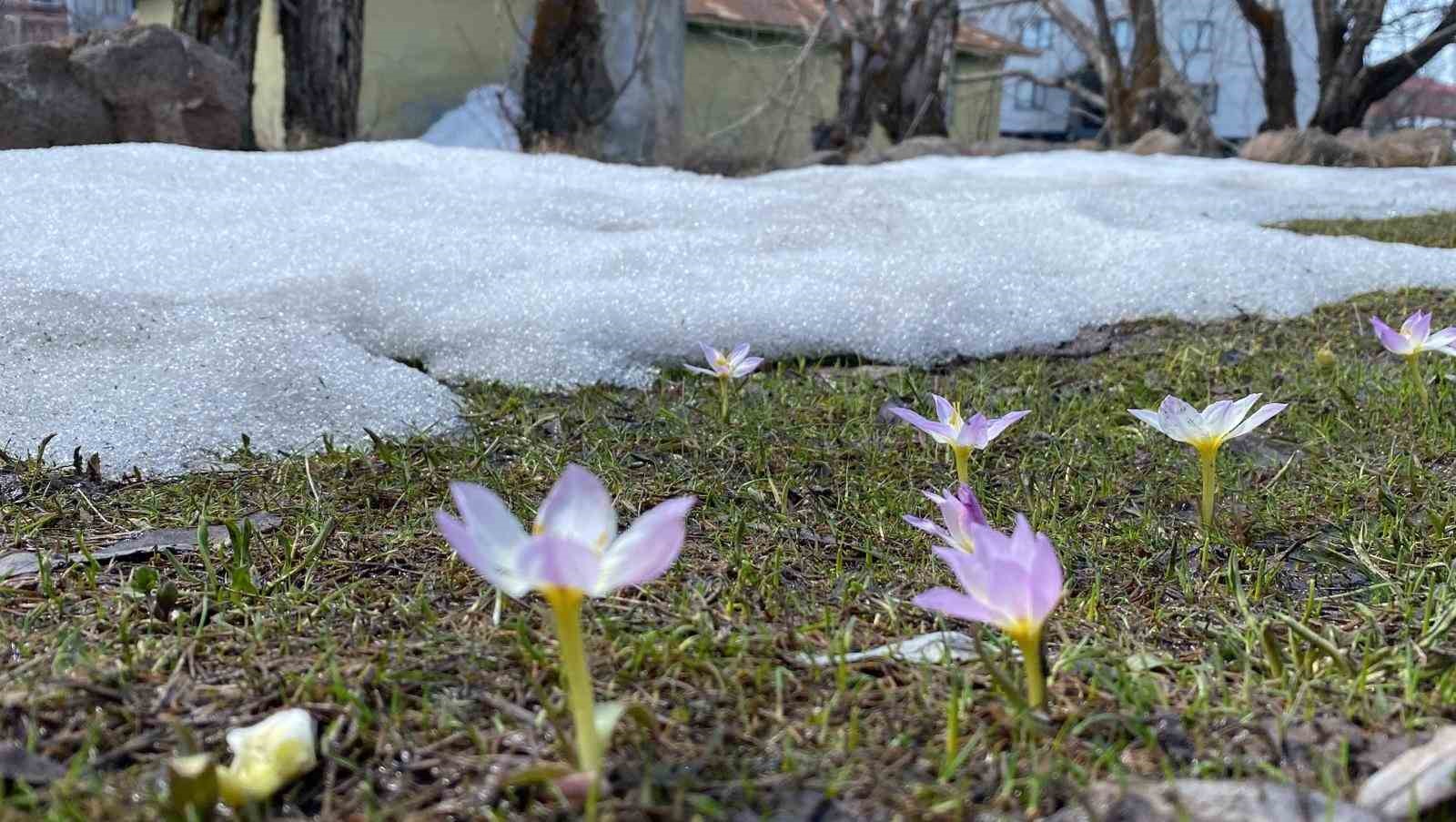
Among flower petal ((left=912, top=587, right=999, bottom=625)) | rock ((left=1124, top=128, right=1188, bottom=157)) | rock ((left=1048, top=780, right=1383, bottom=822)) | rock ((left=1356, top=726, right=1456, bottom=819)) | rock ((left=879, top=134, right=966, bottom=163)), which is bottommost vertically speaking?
rock ((left=1048, top=780, right=1383, bottom=822))

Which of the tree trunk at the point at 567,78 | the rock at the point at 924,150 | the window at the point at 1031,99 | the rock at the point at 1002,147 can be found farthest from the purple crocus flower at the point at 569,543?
the window at the point at 1031,99

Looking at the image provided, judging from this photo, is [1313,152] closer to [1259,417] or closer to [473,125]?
[473,125]

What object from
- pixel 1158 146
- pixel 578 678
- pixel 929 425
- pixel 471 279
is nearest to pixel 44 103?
pixel 471 279

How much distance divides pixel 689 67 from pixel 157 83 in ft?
37.1

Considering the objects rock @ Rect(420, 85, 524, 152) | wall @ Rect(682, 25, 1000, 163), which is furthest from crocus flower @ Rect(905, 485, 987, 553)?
wall @ Rect(682, 25, 1000, 163)

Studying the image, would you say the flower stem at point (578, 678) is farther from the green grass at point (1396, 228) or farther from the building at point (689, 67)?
the building at point (689, 67)

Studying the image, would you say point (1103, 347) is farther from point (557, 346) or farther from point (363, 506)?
point (363, 506)

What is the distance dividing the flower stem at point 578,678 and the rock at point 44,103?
4540 millimetres

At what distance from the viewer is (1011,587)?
0.87 metres

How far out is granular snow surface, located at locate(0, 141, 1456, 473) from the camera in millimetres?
2051

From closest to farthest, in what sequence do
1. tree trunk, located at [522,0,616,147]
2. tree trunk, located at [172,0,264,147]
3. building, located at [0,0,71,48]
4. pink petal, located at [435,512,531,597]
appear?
pink petal, located at [435,512,531,597], building, located at [0,0,71,48], tree trunk, located at [172,0,264,147], tree trunk, located at [522,0,616,147]

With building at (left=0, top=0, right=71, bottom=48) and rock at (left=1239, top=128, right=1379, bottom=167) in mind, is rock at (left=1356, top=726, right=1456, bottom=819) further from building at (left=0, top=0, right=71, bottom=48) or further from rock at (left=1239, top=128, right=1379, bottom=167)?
rock at (left=1239, top=128, right=1379, bottom=167)

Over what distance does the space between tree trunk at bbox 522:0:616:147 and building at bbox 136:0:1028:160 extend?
30 centimetres

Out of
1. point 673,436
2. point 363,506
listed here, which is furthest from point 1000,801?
point 673,436
